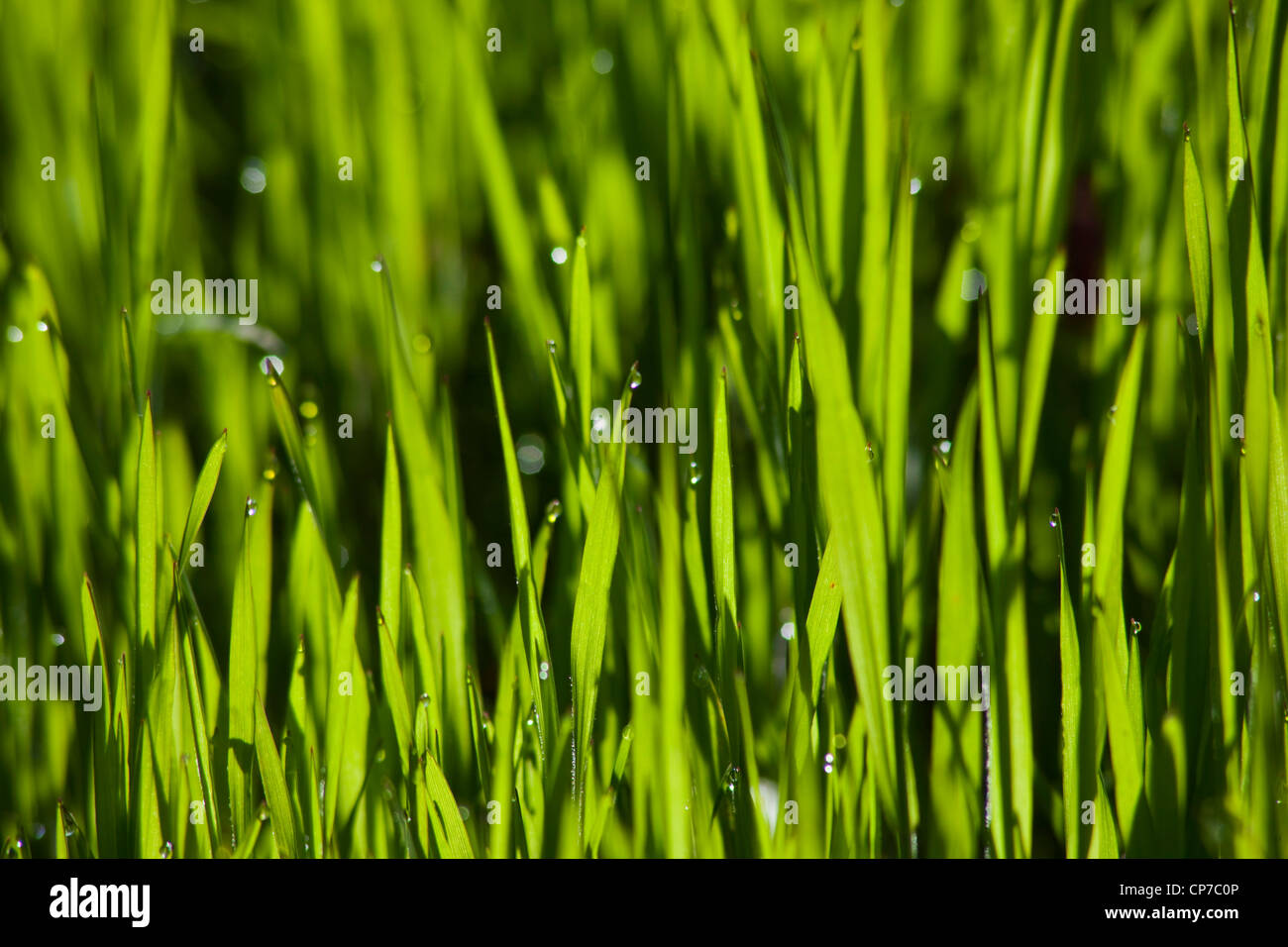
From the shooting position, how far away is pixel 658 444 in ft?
2.06

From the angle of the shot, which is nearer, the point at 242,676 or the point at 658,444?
the point at 242,676

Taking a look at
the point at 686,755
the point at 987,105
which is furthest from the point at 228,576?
the point at 987,105

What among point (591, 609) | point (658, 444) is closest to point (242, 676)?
point (591, 609)

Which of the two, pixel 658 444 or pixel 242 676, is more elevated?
pixel 658 444

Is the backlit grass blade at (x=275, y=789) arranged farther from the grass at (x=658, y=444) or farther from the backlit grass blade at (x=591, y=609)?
the backlit grass blade at (x=591, y=609)

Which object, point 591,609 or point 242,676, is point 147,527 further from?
point 591,609

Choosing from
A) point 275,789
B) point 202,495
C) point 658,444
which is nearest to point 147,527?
point 202,495

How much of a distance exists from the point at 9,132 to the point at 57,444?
0.38 metres

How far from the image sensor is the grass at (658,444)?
478 millimetres

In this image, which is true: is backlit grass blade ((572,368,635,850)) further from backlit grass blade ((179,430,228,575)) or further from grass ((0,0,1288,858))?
backlit grass blade ((179,430,228,575))

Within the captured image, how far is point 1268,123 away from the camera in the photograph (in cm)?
52

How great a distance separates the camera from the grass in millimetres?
478

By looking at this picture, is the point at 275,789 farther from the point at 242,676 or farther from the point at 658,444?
the point at 658,444
